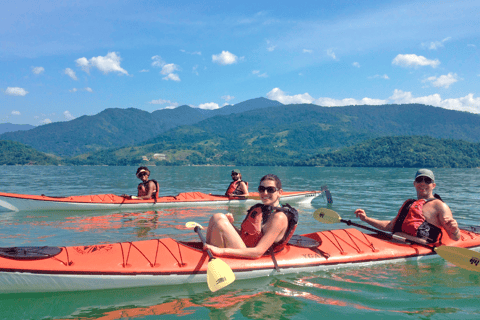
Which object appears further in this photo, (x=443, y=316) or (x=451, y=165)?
(x=451, y=165)

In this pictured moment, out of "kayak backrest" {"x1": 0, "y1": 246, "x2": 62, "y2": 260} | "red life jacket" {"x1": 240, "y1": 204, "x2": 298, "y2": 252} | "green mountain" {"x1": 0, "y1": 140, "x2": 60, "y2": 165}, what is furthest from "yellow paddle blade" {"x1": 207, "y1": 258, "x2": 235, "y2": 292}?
→ "green mountain" {"x1": 0, "y1": 140, "x2": 60, "y2": 165}

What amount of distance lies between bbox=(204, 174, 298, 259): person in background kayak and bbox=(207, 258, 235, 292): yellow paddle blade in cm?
38

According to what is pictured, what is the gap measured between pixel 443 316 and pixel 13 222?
44.9ft

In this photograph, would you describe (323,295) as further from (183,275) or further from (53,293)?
(53,293)

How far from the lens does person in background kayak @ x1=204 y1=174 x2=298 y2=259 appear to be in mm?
5414

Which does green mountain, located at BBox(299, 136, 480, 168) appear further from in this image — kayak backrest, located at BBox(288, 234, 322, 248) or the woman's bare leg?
the woman's bare leg

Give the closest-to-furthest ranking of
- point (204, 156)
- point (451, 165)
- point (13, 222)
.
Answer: point (13, 222), point (451, 165), point (204, 156)

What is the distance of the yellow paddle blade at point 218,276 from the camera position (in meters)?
4.92

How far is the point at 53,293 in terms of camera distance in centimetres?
536

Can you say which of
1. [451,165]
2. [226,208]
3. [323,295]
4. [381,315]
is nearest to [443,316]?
[381,315]

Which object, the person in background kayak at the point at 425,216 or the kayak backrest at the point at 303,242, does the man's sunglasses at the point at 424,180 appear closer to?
the person in background kayak at the point at 425,216

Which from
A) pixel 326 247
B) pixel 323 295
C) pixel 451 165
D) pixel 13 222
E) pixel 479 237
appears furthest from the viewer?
pixel 451 165

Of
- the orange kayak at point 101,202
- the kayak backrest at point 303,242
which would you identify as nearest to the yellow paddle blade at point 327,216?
the kayak backrest at point 303,242

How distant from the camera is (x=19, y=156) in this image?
15825cm
